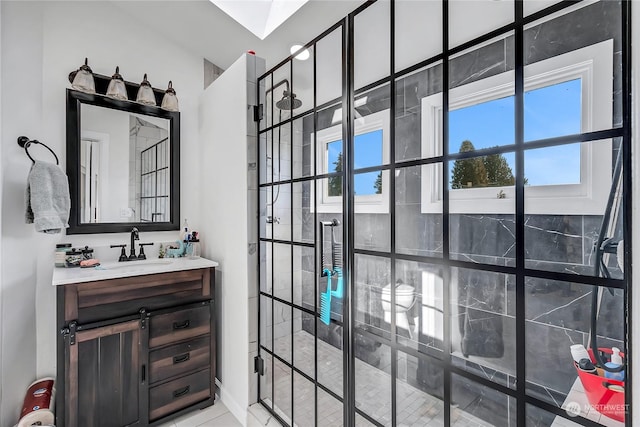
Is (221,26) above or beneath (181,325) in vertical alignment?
above

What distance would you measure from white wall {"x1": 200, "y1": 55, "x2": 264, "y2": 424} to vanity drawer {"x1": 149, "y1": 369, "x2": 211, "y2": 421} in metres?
0.15

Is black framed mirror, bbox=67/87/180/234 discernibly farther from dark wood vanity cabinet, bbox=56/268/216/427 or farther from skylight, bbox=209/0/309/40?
skylight, bbox=209/0/309/40

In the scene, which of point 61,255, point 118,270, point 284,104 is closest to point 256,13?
point 284,104

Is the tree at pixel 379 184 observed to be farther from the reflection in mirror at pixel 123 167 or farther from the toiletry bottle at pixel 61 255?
the toiletry bottle at pixel 61 255

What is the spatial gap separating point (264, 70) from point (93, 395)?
2.13 metres

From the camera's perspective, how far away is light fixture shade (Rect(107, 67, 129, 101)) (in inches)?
80.8

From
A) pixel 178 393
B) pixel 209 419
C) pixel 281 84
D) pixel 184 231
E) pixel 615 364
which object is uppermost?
pixel 281 84

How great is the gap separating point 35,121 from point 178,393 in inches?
77.1

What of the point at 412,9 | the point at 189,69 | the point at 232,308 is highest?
the point at 189,69

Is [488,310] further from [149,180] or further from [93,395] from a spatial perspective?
[149,180]

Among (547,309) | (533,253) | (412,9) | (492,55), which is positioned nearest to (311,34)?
(412,9)

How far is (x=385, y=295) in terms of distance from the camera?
1205mm

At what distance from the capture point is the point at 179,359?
190 cm

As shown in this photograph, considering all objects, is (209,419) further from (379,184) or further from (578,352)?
(578,352)
